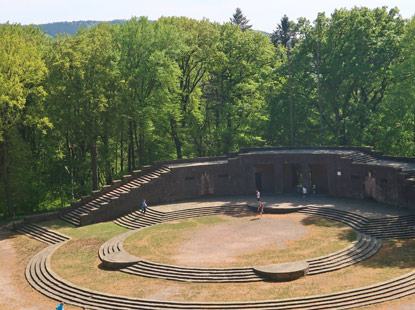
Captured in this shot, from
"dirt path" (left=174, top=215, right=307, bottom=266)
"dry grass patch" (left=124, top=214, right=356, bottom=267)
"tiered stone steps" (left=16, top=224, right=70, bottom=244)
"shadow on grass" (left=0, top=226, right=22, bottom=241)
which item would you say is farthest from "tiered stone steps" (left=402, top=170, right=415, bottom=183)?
"shadow on grass" (left=0, top=226, right=22, bottom=241)

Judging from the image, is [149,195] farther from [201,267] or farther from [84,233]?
[201,267]

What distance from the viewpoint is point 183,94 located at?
2009 inches

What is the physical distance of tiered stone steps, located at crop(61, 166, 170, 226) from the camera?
1598 inches

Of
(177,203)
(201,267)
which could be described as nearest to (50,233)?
(177,203)

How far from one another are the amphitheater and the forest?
580 centimetres

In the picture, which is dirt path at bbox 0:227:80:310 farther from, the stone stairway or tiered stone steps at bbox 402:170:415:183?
tiered stone steps at bbox 402:170:415:183

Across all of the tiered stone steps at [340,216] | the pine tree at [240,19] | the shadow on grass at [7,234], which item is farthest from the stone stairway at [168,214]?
the pine tree at [240,19]

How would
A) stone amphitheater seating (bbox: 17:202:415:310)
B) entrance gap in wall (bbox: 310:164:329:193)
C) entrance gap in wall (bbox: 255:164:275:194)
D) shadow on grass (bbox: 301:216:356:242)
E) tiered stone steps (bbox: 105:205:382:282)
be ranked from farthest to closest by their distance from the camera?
1. entrance gap in wall (bbox: 255:164:275:194)
2. entrance gap in wall (bbox: 310:164:329:193)
3. shadow on grass (bbox: 301:216:356:242)
4. tiered stone steps (bbox: 105:205:382:282)
5. stone amphitheater seating (bbox: 17:202:415:310)

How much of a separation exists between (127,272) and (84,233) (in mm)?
10860

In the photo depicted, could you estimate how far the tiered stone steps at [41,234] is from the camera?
117ft

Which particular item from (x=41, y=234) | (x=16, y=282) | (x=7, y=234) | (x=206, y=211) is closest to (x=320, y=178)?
(x=206, y=211)

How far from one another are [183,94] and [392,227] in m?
29.4

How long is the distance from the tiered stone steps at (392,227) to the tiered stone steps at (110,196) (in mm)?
21021

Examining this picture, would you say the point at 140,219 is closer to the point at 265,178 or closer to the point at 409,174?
the point at 265,178
